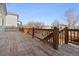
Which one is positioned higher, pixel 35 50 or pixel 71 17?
pixel 71 17

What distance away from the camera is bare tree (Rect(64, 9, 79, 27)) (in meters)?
7.36

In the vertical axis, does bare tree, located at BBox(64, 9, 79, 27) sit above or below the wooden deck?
above

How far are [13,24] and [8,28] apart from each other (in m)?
0.82

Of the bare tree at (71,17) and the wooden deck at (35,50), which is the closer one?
the wooden deck at (35,50)

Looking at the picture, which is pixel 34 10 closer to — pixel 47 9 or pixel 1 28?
pixel 47 9

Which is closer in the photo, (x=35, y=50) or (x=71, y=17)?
(x=35, y=50)

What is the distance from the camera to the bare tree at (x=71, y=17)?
24.1 ft

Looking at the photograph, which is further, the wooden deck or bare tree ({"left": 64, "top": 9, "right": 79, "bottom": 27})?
bare tree ({"left": 64, "top": 9, "right": 79, "bottom": 27})

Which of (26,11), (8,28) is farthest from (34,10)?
(8,28)

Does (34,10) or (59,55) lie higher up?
(34,10)

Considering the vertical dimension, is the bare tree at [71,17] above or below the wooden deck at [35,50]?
above

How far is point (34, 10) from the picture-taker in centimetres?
823

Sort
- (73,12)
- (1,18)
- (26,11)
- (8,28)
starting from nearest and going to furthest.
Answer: (73,12), (26,11), (1,18), (8,28)

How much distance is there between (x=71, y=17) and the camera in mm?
7758
